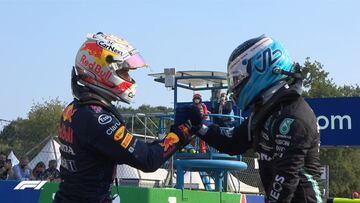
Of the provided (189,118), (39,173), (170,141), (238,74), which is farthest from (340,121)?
(238,74)

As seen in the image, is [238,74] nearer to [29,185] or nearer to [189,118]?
[189,118]

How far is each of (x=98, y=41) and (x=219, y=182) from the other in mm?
9510

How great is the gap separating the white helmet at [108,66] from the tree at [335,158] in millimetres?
43516

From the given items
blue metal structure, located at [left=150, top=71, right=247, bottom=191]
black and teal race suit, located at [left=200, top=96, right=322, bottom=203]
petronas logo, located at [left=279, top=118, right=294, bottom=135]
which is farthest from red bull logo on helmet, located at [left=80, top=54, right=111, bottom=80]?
blue metal structure, located at [left=150, top=71, right=247, bottom=191]

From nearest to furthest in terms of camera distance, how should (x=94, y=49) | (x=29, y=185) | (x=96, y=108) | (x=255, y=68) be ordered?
(x=255, y=68), (x=96, y=108), (x=94, y=49), (x=29, y=185)

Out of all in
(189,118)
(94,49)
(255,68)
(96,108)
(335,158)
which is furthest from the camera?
(335,158)

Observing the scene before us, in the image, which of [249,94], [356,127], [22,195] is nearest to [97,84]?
[249,94]

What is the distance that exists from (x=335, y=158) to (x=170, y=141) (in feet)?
153

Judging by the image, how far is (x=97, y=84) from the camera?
5.28 meters

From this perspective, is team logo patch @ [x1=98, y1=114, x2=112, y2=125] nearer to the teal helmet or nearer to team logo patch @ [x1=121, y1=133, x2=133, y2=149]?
team logo patch @ [x1=121, y1=133, x2=133, y2=149]

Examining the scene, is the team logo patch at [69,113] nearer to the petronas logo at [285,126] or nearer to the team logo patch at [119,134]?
the team logo patch at [119,134]

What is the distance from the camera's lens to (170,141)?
5.22 metres

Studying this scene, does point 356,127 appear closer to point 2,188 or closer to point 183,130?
point 2,188

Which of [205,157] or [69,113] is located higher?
[69,113]
